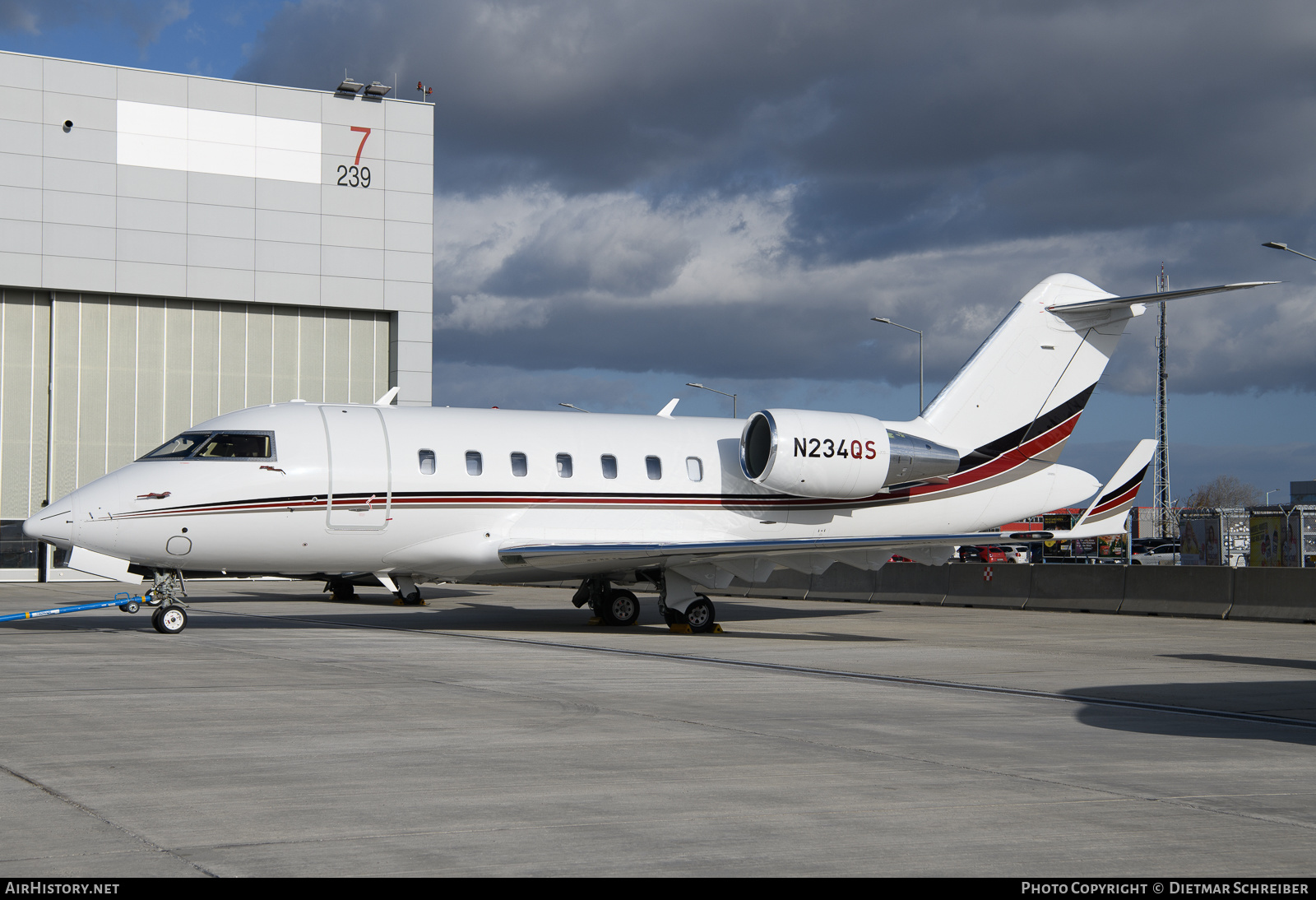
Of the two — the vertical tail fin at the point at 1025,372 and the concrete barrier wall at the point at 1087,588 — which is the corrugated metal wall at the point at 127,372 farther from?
the vertical tail fin at the point at 1025,372

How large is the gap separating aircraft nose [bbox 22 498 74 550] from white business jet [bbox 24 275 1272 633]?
3 centimetres

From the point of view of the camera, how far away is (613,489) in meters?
20.6

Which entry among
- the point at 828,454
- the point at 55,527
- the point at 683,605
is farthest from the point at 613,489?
the point at 55,527

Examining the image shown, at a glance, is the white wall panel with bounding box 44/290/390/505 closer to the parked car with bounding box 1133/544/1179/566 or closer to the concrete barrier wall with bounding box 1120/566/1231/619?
the concrete barrier wall with bounding box 1120/566/1231/619

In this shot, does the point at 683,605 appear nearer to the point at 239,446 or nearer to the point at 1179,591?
the point at 239,446

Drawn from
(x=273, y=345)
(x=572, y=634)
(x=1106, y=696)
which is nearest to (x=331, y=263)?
(x=273, y=345)

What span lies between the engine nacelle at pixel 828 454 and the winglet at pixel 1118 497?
118 inches

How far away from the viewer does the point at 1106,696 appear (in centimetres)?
1187

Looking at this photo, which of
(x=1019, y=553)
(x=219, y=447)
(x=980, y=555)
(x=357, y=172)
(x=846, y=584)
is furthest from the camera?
(x=1019, y=553)

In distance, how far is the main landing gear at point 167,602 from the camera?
1775 centimetres

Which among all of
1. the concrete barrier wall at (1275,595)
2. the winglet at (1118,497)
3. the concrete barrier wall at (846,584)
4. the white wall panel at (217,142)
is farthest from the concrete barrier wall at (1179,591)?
the white wall panel at (217,142)

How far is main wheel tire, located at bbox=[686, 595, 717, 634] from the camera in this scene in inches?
811

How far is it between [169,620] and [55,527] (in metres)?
2.12

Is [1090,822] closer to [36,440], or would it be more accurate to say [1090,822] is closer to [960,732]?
[960,732]
